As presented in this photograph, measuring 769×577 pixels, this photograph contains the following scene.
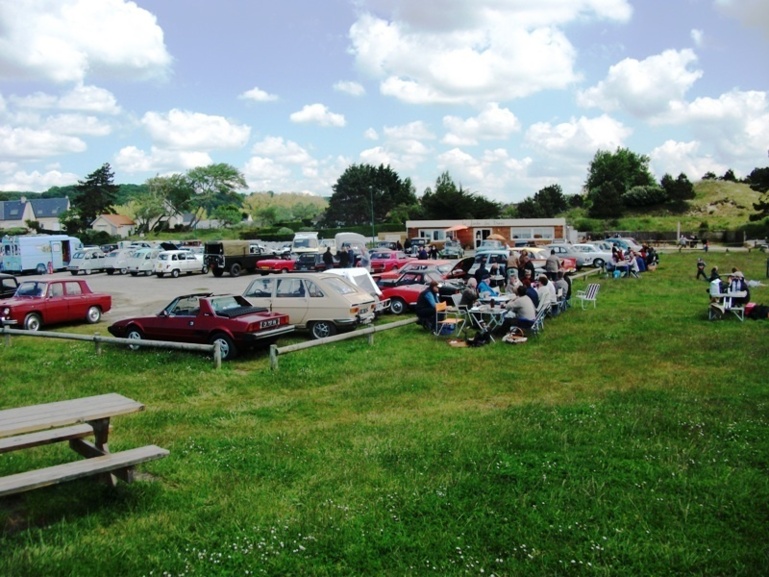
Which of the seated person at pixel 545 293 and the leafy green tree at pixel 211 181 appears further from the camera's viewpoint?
the leafy green tree at pixel 211 181

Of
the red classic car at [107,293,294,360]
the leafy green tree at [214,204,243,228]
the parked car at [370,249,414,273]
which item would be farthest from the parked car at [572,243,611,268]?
the leafy green tree at [214,204,243,228]

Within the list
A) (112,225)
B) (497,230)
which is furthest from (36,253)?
(112,225)

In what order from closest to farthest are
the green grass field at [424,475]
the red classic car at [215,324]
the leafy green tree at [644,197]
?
1. the green grass field at [424,475]
2. the red classic car at [215,324]
3. the leafy green tree at [644,197]

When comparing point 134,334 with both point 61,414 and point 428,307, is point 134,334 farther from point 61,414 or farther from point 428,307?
point 61,414

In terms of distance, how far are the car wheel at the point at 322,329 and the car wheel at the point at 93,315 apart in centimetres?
876

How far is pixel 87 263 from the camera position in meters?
43.2

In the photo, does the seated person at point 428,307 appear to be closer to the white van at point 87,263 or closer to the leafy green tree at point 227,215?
the white van at point 87,263

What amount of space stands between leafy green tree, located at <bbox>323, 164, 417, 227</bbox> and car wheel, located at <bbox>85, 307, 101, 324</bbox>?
8065cm

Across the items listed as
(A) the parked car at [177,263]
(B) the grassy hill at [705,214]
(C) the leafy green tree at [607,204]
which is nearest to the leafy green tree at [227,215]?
(B) the grassy hill at [705,214]

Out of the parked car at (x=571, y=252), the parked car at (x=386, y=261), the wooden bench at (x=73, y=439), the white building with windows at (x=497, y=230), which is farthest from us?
the white building with windows at (x=497, y=230)

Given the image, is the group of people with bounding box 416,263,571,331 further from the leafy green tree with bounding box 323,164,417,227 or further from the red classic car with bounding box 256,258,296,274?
the leafy green tree with bounding box 323,164,417,227

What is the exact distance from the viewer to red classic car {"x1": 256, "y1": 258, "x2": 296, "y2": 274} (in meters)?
36.3

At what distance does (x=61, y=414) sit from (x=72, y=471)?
0.59m

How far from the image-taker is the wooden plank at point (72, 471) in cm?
476
